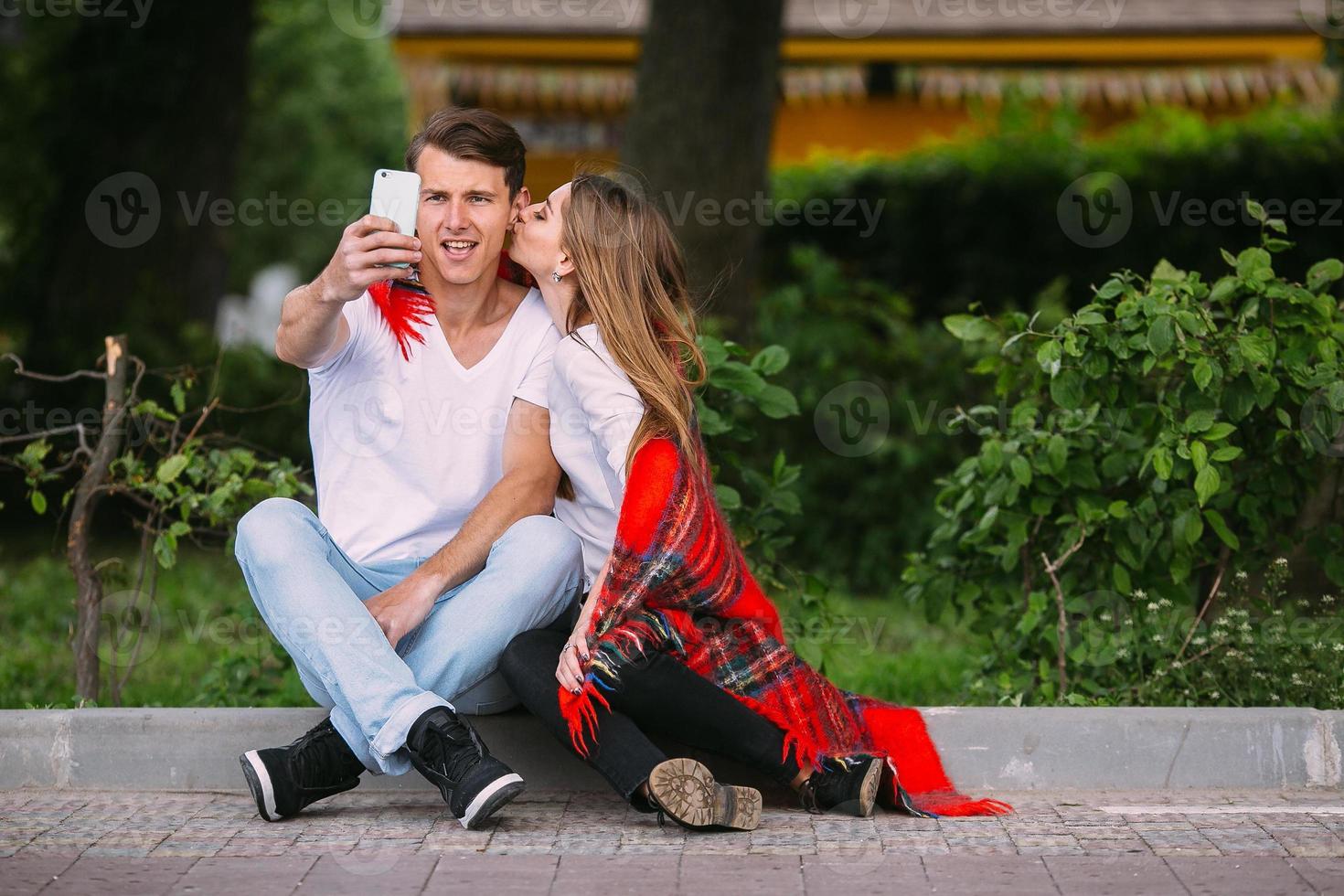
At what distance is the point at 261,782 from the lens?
357 centimetres

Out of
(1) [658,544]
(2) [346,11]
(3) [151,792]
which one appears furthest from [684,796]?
(2) [346,11]

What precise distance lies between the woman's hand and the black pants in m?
0.05

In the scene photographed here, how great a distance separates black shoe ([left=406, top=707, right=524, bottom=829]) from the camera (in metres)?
3.46

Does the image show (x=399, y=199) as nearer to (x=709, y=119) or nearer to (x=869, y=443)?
(x=709, y=119)

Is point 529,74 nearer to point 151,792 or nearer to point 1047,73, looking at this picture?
point 1047,73

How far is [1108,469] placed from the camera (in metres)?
4.41

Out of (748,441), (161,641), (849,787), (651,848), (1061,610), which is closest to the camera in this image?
(651,848)

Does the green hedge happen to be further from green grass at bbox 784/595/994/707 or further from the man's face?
the man's face

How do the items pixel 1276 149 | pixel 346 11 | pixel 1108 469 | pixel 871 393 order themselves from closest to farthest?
pixel 1108 469, pixel 871 393, pixel 1276 149, pixel 346 11

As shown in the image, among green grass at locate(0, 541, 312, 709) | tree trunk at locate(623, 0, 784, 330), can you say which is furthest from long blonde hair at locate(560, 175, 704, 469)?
tree trunk at locate(623, 0, 784, 330)

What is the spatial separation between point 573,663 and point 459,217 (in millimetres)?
1232

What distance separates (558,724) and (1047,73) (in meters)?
15.9

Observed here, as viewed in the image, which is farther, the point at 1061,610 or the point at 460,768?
the point at 1061,610

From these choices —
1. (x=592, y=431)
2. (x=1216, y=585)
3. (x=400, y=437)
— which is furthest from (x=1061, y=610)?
(x=400, y=437)
